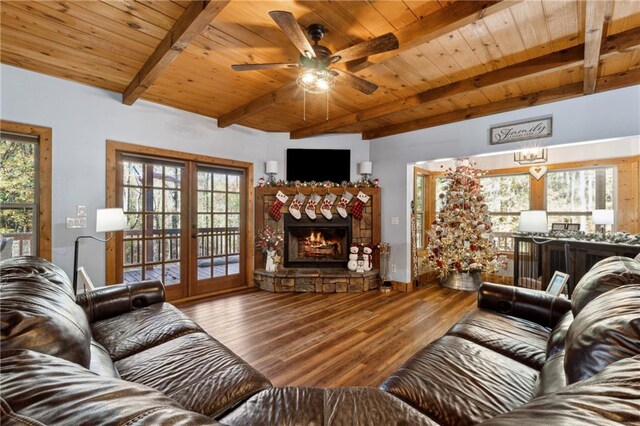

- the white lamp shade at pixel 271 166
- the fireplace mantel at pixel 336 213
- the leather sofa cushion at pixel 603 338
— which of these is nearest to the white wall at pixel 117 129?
the white lamp shade at pixel 271 166

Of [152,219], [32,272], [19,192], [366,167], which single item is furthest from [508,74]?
[19,192]

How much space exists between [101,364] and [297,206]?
11.4 feet

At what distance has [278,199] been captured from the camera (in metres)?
4.55

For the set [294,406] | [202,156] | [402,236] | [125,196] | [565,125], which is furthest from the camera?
[402,236]

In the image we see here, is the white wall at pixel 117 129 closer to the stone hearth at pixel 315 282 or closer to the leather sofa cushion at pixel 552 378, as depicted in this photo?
the stone hearth at pixel 315 282

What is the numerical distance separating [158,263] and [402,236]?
141 inches

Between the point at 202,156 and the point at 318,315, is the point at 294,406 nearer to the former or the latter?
the point at 318,315

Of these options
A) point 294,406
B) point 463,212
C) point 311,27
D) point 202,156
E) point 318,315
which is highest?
point 311,27

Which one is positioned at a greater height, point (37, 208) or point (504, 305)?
point (37, 208)

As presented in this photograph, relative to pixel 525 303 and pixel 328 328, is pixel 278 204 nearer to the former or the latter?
pixel 328 328

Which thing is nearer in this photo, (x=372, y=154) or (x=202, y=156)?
(x=202, y=156)

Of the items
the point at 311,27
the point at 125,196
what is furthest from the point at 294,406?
the point at 125,196

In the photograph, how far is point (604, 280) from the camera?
→ 4.64ft

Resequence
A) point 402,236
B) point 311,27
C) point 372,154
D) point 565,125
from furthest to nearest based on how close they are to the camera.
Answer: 1. point 372,154
2. point 402,236
3. point 565,125
4. point 311,27
